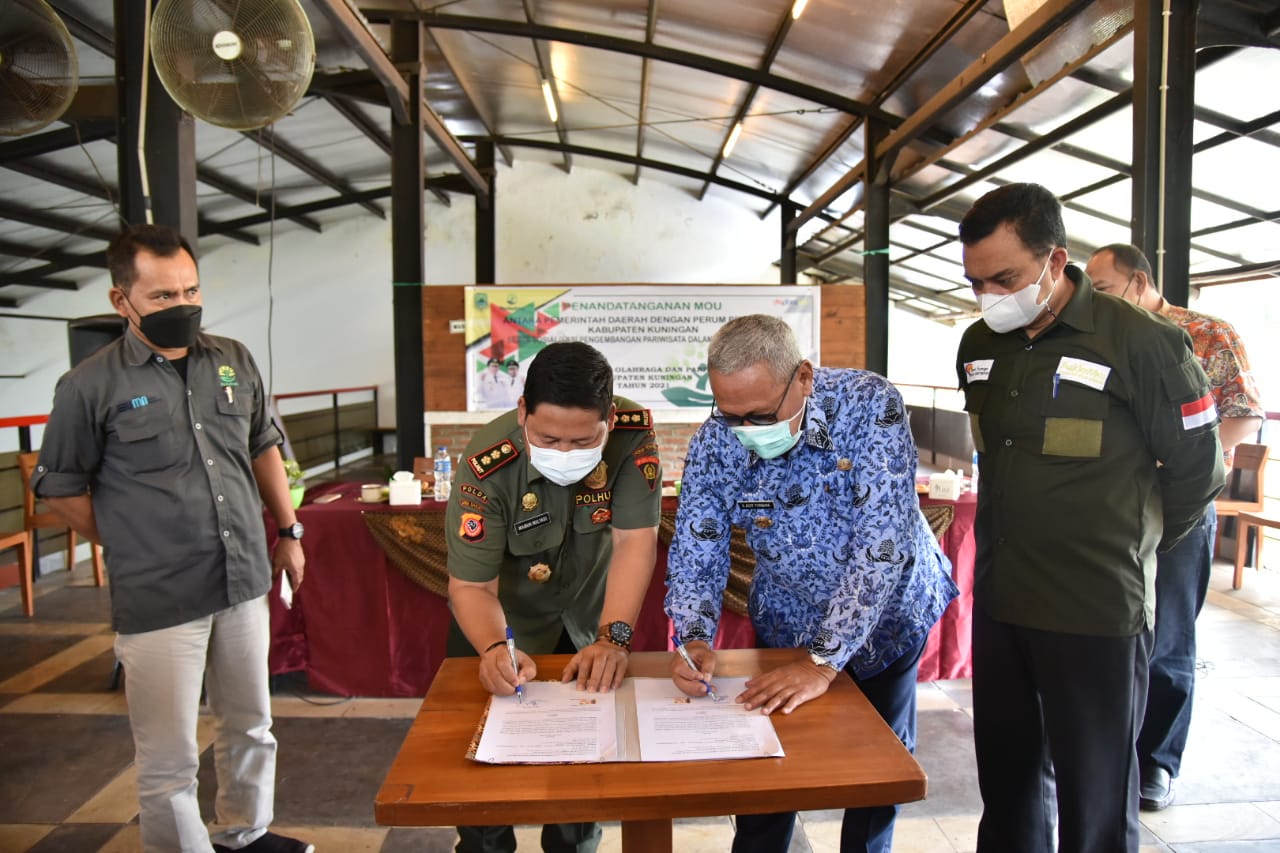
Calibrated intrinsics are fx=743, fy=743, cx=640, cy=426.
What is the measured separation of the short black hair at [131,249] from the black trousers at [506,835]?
1.09 m

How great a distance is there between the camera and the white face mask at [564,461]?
1.42 m

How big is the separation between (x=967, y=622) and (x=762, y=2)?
160 inches

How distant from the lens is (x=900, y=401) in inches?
55.1

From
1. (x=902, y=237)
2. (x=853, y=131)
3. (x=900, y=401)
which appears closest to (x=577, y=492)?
(x=900, y=401)

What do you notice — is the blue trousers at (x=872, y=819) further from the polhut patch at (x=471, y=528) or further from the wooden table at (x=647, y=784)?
the polhut patch at (x=471, y=528)

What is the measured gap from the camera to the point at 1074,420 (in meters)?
1.40

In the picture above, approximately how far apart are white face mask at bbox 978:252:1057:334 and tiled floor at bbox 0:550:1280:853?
148cm

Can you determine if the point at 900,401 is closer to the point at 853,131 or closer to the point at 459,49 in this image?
the point at 853,131

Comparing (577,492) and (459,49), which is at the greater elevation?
(459,49)

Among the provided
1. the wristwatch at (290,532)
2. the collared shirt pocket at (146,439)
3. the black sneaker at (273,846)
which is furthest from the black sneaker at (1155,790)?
the collared shirt pocket at (146,439)

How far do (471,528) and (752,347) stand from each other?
A: 0.67m

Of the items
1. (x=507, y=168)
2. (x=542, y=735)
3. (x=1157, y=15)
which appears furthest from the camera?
(x=507, y=168)

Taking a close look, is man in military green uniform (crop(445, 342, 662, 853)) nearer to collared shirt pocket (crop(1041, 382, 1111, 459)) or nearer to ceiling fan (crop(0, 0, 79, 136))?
collared shirt pocket (crop(1041, 382, 1111, 459))

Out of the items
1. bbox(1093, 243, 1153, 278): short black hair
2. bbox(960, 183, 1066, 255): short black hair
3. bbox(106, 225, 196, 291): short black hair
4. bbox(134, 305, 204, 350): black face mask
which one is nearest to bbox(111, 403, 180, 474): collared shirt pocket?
bbox(134, 305, 204, 350): black face mask
